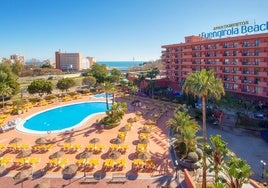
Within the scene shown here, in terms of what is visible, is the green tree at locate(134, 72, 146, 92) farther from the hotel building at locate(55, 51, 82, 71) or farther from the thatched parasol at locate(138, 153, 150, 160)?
the hotel building at locate(55, 51, 82, 71)

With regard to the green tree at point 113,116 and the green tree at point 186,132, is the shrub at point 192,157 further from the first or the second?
the green tree at point 113,116

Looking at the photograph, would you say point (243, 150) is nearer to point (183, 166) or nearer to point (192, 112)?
point (183, 166)

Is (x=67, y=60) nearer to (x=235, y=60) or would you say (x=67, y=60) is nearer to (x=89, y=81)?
(x=89, y=81)

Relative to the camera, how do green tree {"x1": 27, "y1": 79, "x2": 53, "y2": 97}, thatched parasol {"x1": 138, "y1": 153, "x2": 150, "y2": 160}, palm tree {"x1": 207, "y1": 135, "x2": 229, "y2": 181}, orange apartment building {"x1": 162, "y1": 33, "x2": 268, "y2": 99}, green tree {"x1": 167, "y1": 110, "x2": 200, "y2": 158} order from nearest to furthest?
palm tree {"x1": 207, "y1": 135, "x2": 229, "y2": 181}, thatched parasol {"x1": 138, "y1": 153, "x2": 150, "y2": 160}, green tree {"x1": 167, "y1": 110, "x2": 200, "y2": 158}, orange apartment building {"x1": 162, "y1": 33, "x2": 268, "y2": 99}, green tree {"x1": 27, "y1": 79, "x2": 53, "y2": 97}

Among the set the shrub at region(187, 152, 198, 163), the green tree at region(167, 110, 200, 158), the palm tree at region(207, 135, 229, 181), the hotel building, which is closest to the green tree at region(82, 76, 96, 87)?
the green tree at region(167, 110, 200, 158)

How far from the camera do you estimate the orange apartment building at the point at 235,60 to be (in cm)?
4722

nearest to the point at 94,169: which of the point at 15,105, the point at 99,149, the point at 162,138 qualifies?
the point at 99,149

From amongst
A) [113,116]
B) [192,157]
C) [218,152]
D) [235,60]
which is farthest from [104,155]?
[235,60]

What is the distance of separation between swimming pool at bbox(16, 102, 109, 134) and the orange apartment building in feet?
98.5

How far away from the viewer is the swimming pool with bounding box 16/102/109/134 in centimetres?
3862

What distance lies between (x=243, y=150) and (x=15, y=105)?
151 feet

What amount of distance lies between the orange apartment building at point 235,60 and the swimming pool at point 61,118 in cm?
3001

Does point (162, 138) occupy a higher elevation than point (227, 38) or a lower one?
lower

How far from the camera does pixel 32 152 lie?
92.6 ft
